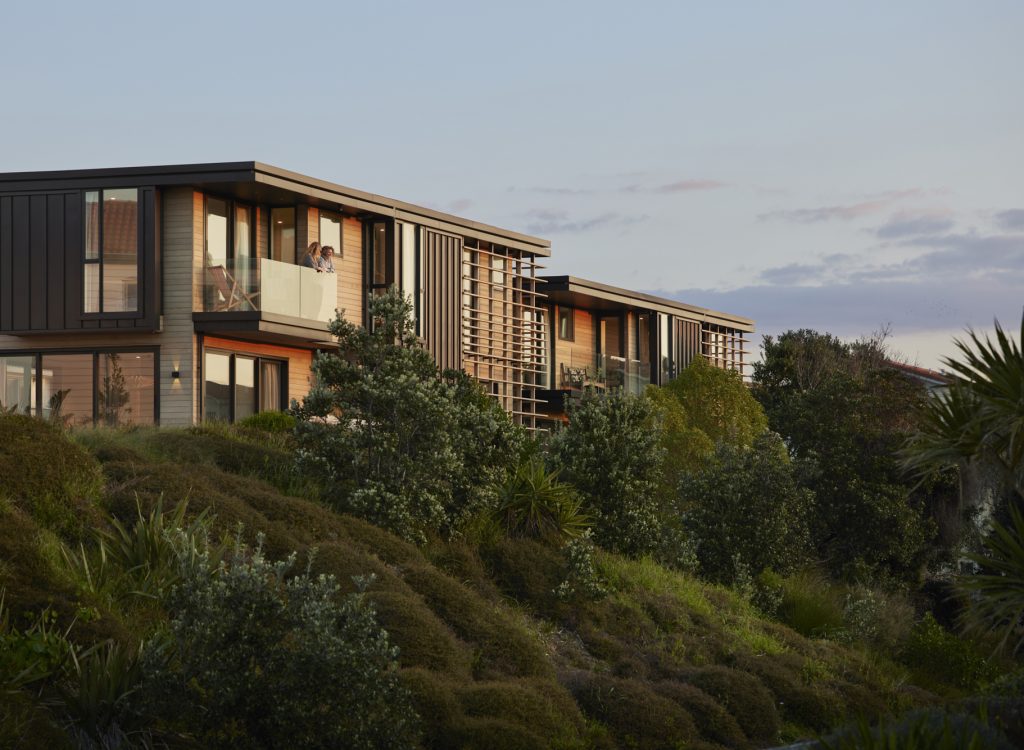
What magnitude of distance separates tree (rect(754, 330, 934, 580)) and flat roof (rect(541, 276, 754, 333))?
1013 cm

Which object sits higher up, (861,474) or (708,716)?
(861,474)

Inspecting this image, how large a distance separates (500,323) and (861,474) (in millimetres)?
11214

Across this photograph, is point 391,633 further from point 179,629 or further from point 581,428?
point 581,428

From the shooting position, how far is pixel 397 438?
1802 centimetres

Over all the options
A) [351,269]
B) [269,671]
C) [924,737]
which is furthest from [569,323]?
[924,737]

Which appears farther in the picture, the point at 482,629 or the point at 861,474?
the point at 861,474

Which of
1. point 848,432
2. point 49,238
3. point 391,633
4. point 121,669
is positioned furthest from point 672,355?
point 121,669

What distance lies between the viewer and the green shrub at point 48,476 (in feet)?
46.7

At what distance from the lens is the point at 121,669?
35.6 feet

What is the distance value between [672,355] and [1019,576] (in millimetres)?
34882

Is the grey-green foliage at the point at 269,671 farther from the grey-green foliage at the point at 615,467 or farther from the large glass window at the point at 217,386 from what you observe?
the large glass window at the point at 217,386

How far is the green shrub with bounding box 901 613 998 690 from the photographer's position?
2119 cm

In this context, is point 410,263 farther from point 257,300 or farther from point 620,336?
point 620,336

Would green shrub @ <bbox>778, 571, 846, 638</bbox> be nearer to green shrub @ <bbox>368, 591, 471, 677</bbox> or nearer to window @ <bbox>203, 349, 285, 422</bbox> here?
green shrub @ <bbox>368, 591, 471, 677</bbox>
